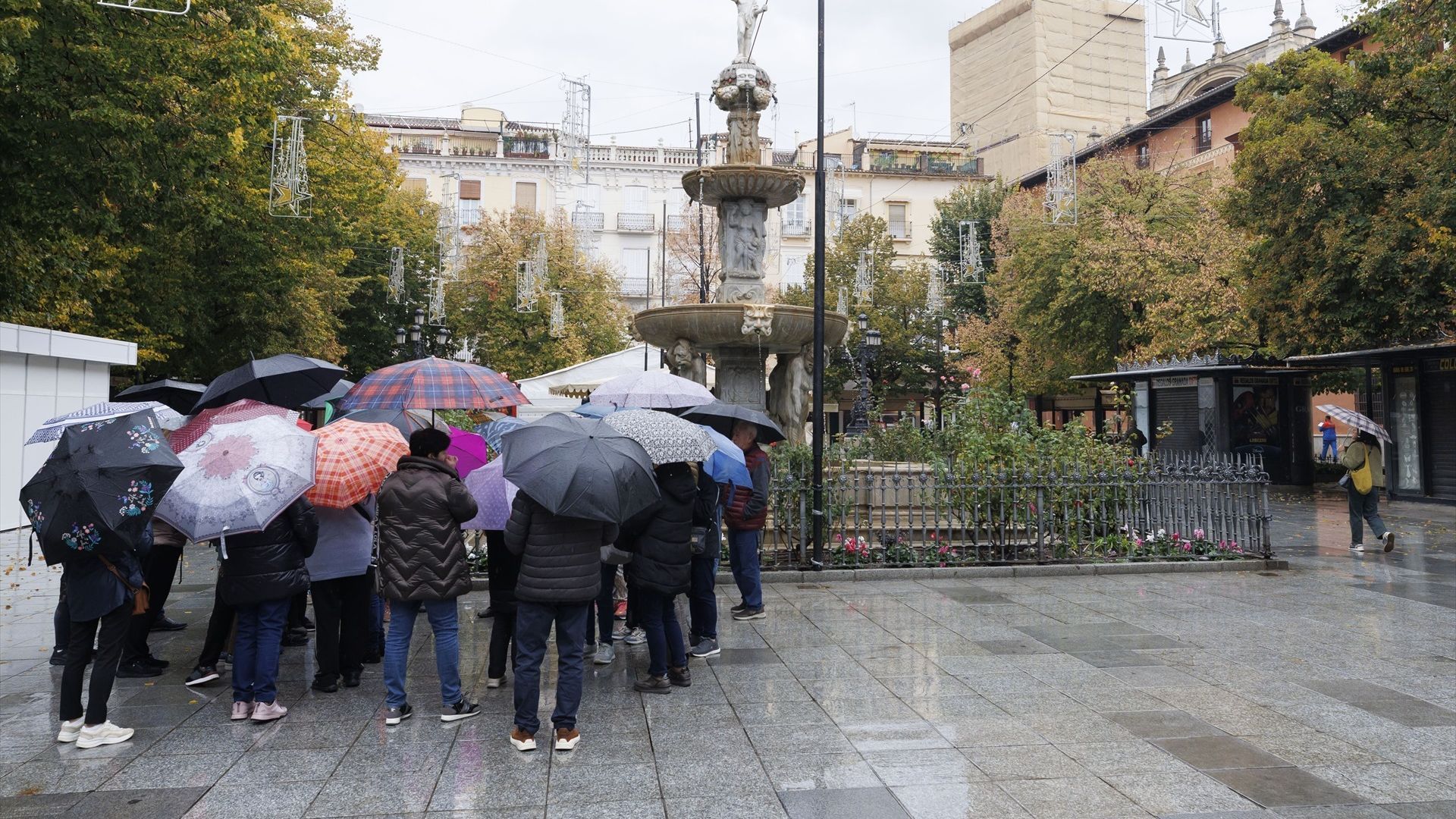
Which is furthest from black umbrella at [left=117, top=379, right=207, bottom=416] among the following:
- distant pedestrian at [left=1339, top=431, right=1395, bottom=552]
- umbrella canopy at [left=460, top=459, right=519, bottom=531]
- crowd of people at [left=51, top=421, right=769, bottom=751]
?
distant pedestrian at [left=1339, top=431, right=1395, bottom=552]

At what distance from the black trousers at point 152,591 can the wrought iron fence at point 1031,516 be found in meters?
5.68

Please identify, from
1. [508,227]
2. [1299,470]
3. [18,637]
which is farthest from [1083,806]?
[508,227]

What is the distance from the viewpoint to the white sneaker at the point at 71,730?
18.5 ft

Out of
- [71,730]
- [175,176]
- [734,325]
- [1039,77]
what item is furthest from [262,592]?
[1039,77]

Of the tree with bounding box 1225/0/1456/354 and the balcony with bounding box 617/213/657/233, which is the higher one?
the balcony with bounding box 617/213/657/233

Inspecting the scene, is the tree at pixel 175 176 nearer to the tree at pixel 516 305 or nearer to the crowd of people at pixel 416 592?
the crowd of people at pixel 416 592

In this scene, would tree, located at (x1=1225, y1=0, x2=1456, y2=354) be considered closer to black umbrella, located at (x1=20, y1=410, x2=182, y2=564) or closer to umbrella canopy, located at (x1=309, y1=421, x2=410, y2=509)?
umbrella canopy, located at (x1=309, y1=421, x2=410, y2=509)

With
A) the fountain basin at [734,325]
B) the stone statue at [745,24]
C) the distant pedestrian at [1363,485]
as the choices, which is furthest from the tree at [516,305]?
the distant pedestrian at [1363,485]

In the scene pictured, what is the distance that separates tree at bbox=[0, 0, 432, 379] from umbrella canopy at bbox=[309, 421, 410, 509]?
6.12 metres

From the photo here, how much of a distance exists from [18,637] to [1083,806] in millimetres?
8216

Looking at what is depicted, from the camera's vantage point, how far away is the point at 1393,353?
762 inches

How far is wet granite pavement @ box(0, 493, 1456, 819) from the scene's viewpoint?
4.70 m

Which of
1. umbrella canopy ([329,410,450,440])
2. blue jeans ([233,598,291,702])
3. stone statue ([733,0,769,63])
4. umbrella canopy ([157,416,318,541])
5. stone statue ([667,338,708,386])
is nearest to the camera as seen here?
umbrella canopy ([157,416,318,541])

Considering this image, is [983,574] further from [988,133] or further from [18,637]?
[988,133]
